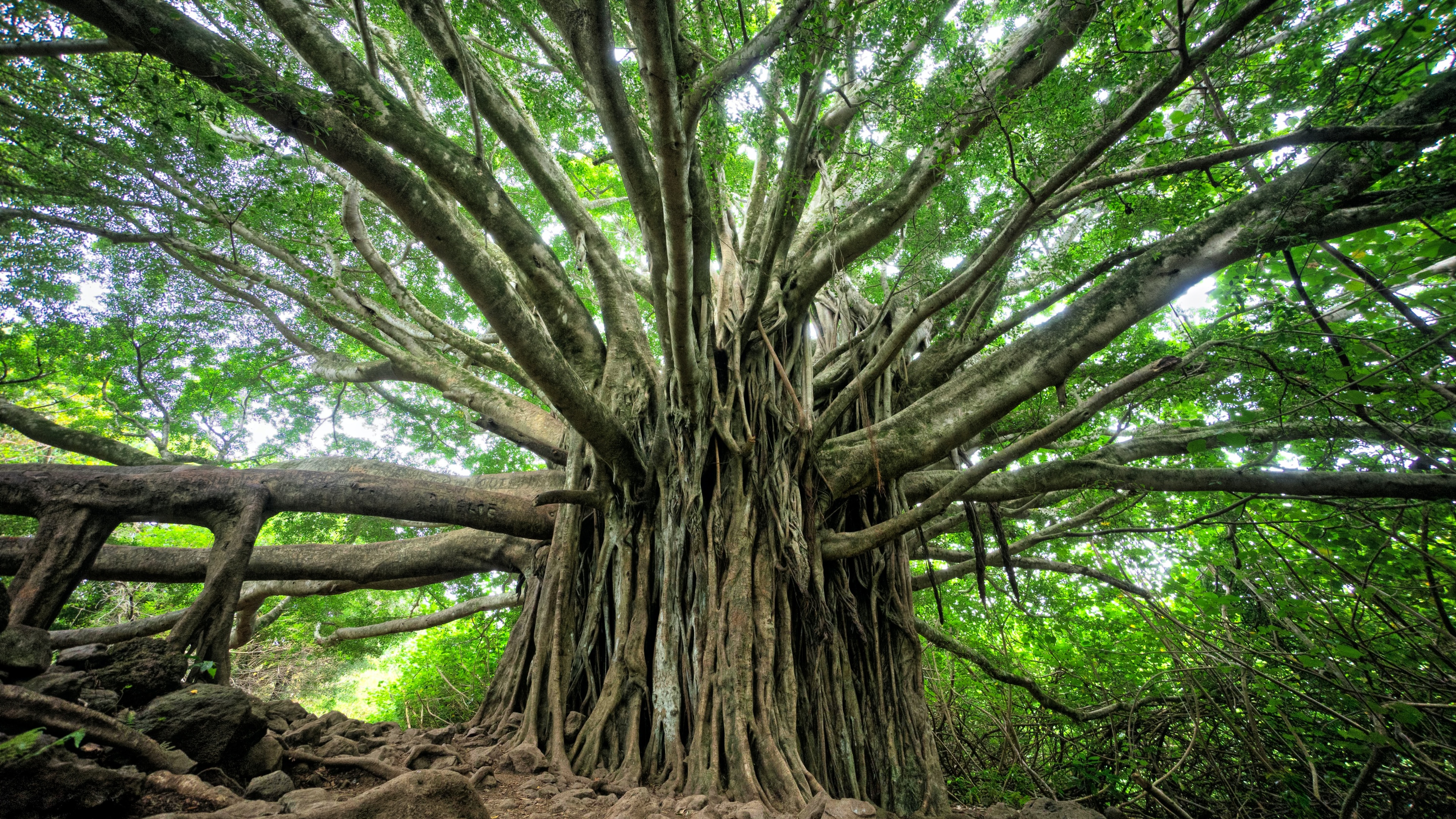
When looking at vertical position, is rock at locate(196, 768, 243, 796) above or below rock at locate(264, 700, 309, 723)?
below

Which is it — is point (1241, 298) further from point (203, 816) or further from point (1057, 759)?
point (203, 816)

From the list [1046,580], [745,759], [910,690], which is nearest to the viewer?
[745,759]

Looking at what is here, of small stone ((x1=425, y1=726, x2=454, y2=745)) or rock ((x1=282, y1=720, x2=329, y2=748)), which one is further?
small stone ((x1=425, y1=726, x2=454, y2=745))

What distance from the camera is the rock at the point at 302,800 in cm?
175

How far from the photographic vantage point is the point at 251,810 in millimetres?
1648

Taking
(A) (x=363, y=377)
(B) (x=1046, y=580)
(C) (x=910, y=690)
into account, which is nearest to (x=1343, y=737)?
(C) (x=910, y=690)

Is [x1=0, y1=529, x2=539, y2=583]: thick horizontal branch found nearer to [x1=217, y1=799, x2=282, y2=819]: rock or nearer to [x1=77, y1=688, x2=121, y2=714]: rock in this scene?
[x1=77, y1=688, x2=121, y2=714]: rock

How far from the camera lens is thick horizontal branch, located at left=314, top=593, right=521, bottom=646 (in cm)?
573

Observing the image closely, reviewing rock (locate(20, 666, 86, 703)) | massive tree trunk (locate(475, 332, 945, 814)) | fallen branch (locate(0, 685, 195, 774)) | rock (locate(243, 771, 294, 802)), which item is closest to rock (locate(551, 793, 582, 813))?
massive tree trunk (locate(475, 332, 945, 814))

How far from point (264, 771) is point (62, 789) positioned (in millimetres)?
849

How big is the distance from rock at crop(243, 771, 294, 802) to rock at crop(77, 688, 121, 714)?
1.67 ft

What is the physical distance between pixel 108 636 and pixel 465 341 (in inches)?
130

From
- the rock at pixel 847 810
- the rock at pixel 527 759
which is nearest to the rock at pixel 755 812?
the rock at pixel 847 810

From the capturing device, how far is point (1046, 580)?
5.53 m
